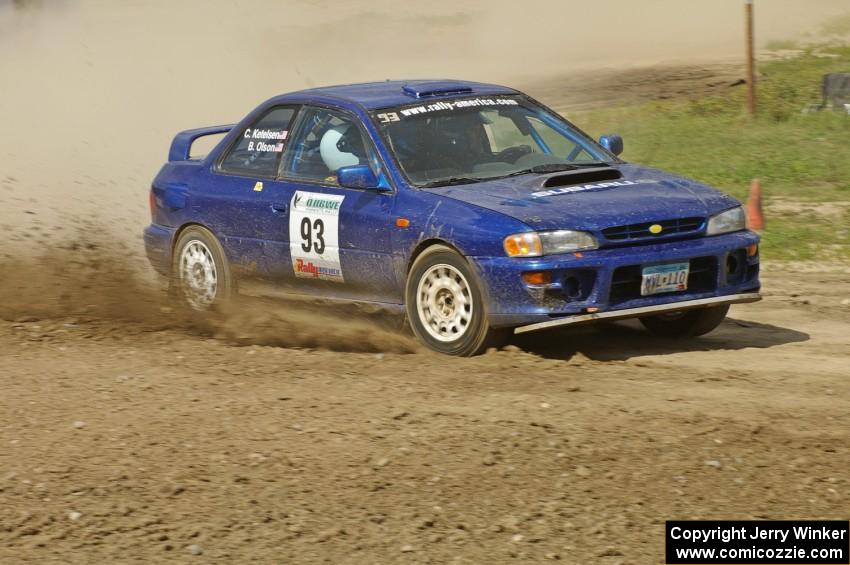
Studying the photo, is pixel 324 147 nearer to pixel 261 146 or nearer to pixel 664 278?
pixel 261 146

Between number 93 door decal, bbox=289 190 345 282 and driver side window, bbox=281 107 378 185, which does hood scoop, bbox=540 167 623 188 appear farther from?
number 93 door decal, bbox=289 190 345 282

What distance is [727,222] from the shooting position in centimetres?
786

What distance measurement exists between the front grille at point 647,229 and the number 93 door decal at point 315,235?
5.75 feet

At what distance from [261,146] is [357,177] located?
47.8 inches

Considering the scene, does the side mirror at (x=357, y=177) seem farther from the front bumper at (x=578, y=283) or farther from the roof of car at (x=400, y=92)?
the front bumper at (x=578, y=283)

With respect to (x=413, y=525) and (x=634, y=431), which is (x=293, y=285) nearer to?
(x=634, y=431)

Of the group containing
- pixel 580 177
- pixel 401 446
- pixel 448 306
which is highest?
pixel 580 177

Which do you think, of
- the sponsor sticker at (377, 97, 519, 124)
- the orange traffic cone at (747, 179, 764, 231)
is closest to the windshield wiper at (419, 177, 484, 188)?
the sponsor sticker at (377, 97, 519, 124)

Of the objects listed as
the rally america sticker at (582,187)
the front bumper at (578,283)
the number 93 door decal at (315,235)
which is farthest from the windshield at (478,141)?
the front bumper at (578,283)

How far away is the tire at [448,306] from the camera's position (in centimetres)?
755

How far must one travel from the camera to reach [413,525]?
5.11 m

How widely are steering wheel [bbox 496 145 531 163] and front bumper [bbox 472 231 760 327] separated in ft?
3.88

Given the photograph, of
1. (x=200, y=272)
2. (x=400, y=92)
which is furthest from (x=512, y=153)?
(x=200, y=272)

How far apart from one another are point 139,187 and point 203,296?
9.64 m
